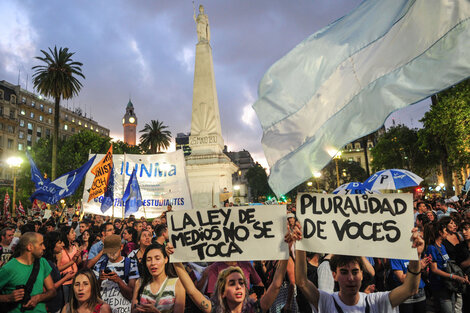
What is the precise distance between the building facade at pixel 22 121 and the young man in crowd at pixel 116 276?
59865 millimetres

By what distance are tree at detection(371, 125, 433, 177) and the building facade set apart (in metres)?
54.8

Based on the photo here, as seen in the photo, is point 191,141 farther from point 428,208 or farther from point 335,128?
point 335,128

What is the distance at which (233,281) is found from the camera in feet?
9.93

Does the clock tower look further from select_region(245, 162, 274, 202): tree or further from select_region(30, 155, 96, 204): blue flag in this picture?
select_region(30, 155, 96, 204): blue flag

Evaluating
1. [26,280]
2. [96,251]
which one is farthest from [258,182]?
[26,280]

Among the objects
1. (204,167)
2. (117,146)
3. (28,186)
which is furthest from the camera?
(117,146)

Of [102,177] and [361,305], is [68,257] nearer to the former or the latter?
[361,305]

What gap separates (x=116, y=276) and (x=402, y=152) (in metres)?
49.5

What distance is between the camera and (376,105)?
3.16 meters

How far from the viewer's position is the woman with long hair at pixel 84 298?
332 cm

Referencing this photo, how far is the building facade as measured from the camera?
214 feet

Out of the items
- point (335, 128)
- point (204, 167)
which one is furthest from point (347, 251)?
point (204, 167)

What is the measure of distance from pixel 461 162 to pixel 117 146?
142 feet

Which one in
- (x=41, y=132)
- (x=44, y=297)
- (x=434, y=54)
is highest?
(x=41, y=132)
